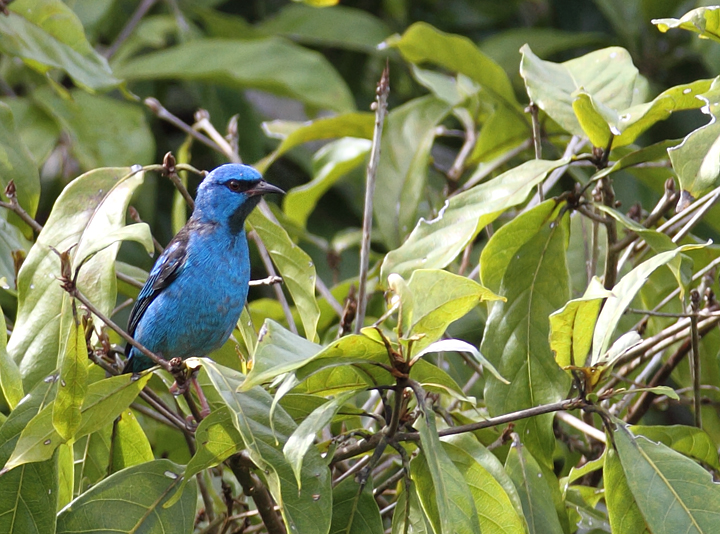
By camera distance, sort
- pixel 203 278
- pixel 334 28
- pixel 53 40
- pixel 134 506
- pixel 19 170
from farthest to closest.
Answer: pixel 334 28 → pixel 203 278 → pixel 53 40 → pixel 19 170 → pixel 134 506

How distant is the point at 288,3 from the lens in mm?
5945

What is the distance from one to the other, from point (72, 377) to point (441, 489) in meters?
0.71

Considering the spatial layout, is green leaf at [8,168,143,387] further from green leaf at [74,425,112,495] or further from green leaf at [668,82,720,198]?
green leaf at [668,82,720,198]

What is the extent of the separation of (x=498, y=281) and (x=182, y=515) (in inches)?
37.2

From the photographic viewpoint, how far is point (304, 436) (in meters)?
1.49

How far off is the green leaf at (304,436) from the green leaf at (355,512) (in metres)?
0.36

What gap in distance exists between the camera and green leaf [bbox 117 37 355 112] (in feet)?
14.2

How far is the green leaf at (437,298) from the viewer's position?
1.58m

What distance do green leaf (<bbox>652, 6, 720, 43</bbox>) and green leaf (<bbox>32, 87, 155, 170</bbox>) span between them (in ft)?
8.81

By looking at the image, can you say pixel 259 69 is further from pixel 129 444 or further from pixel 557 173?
pixel 129 444

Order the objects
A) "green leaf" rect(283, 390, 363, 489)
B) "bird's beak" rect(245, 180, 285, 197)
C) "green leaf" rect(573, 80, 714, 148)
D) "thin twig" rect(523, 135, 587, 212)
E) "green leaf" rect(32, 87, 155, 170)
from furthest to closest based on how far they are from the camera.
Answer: "green leaf" rect(32, 87, 155, 170) → "bird's beak" rect(245, 180, 285, 197) → "thin twig" rect(523, 135, 587, 212) → "green leaf" rect(573, 80, 714, 148) → "green leaf" rect(283, 390, 363, 489)

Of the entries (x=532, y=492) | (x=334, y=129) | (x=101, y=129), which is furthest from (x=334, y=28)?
(x=532, y=492)

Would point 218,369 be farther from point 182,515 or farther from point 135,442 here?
point 135,442

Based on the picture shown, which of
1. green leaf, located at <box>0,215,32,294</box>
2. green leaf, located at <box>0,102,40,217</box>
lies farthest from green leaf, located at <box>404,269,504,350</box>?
green leaf, located at <box>0,102,40,217</box>
